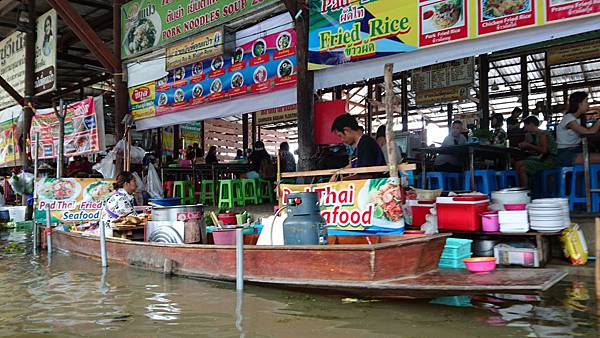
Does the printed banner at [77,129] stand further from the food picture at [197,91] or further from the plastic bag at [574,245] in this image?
the plastic bag at [574,245]

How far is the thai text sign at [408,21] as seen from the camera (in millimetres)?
4895

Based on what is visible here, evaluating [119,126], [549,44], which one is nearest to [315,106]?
[119,126]

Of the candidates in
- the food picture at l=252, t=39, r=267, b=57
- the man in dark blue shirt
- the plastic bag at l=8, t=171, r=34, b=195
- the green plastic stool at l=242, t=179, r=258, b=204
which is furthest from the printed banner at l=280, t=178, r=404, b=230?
the plastic bag at l=8, t=171, r=34, b=195

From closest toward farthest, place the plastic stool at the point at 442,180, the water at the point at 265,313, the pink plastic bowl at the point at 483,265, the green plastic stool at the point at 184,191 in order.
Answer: the water at the point at 265,313 < the pink plastic bowl at the point at 483,265 < the plastic stool at the point at 442,180 < the green plastic stool at the point at 184,191

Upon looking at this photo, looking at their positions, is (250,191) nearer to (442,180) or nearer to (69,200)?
(69,200)

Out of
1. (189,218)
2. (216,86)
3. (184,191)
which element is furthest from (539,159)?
(184,191)

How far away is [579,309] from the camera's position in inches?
141

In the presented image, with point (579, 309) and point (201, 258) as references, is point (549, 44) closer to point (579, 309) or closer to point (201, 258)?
point (579, 309)

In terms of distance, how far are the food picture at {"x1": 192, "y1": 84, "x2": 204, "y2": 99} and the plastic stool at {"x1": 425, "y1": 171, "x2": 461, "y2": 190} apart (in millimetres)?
4373

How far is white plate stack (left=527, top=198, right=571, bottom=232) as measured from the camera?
4.56 metres

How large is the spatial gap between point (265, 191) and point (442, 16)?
20.2ft

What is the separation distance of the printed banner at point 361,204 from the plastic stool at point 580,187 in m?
2.56

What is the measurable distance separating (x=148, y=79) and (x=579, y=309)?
8479mm

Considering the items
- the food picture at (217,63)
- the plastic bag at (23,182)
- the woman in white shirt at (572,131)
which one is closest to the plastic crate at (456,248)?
the woman in white shirt at (572,131)
